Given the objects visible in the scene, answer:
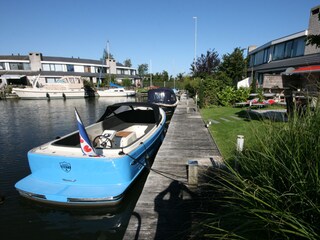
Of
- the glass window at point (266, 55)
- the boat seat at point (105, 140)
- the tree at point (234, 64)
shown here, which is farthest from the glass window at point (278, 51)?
the boat seat at point (105, 140)

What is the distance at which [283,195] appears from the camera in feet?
5.65

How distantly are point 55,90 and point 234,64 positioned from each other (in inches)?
1295

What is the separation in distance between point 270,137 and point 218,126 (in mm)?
7645

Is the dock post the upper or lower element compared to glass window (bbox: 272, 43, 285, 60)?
lower

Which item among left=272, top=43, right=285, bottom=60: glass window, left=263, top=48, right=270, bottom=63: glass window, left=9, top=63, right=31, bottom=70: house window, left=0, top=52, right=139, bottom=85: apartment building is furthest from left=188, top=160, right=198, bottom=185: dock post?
left=9, top=63, right=31, bottom=70: house window

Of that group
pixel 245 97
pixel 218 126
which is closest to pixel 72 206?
pixel 218 126

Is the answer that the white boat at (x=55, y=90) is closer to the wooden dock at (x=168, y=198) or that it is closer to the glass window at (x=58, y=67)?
the glass window at (x=58, y=67)

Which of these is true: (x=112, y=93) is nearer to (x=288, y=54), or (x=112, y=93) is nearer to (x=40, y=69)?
(x=40, y=69)

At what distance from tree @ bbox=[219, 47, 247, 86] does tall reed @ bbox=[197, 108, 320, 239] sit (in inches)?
1053

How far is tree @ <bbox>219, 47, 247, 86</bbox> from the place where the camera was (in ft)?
87.6

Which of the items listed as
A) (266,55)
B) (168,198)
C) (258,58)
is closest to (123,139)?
(168,198)

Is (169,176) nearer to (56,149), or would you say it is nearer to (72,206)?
(72,206)

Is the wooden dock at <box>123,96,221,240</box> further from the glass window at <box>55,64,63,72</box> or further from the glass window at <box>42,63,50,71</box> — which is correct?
the glass window at <box>42,63,50,71</box>

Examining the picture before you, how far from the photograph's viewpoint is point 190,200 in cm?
385
